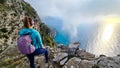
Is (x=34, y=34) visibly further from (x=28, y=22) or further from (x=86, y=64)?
(x=86, y=64)

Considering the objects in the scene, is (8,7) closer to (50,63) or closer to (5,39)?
(5,39)

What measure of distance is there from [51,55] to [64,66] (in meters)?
2.39

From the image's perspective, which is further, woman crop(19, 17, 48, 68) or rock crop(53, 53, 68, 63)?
rock crop(53, 53, 68, 63)

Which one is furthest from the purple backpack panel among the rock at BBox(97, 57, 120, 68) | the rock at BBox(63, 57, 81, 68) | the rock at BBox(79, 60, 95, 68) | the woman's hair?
the rock at BBox(97, 57, 120, 68)

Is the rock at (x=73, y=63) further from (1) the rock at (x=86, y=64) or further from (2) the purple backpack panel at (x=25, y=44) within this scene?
(2) the purple backpack panel at (x=25, y=44)

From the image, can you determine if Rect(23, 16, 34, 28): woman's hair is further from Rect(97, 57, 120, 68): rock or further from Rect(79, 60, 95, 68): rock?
Rect(97, 57, 120, 68): rock

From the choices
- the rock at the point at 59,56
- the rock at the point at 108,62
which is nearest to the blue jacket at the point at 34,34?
the rock at the point at 59,56

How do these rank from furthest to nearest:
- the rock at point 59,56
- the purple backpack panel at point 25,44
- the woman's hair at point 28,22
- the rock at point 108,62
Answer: the rock at point 59,56 < the rock at point 108,62 < the woman's hair at point 28,22 < the purple backpack panel at point 25,44

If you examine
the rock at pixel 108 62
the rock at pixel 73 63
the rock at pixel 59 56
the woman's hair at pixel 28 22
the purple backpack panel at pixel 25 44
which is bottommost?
the rock at pixel 108 62

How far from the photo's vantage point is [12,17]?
72188 millimetres

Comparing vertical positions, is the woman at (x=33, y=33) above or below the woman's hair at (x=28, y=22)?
below

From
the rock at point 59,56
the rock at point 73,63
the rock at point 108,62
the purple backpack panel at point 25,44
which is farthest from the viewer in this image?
the rock at point 59,56

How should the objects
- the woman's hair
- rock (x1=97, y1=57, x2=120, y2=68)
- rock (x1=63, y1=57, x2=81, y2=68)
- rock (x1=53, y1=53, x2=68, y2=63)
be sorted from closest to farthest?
the woman's hair → rock (x1=63, y1=57, x2=81, y2=68) → rock (x1=97, y1=57, x2=120, y2=68) → rock (x1=53, y1=53, x2=68, y2=63)

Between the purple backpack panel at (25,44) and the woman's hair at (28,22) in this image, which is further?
the woman's hair at (28,22)
